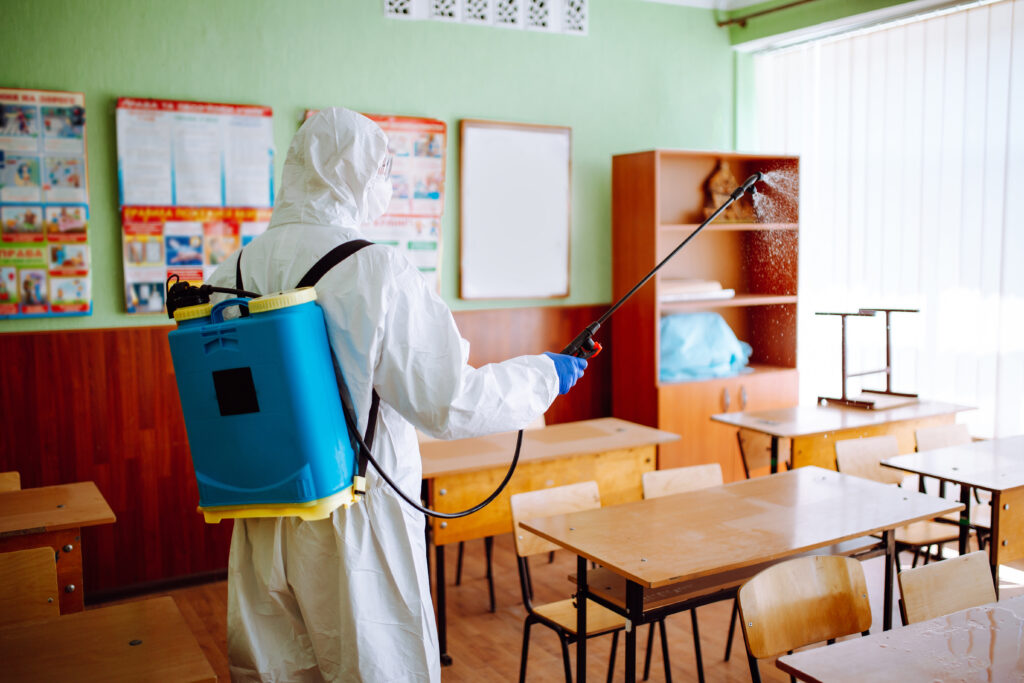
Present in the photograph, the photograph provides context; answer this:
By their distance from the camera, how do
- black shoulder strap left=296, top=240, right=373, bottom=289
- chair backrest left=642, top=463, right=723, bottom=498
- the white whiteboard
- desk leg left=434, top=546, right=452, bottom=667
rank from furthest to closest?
→ the white whiteboard
desk leg left=434, top=546, right=452, bottom=667
chair backrest left=642, top=463, right=723, bottom=498
black shoulder strap left=296, top=240, right=373, bottom=289

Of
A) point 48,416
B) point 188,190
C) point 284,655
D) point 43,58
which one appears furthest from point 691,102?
point 284,655

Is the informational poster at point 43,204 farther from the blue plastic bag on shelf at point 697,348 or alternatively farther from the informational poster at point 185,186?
the blue plastic bag on shelf at point 697,348

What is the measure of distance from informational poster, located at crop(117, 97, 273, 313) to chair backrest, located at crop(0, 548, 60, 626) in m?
1.85

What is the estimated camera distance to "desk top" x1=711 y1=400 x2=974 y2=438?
3.79m

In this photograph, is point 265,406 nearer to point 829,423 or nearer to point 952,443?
point 829,423

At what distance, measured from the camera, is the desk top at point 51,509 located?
2506 millimetres

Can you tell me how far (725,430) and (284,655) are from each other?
3.41 meters

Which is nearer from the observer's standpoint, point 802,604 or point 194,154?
point 802,604

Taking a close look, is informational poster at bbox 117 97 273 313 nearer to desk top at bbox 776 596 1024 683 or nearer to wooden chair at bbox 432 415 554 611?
wooden chair at bbox 432 415 554 611

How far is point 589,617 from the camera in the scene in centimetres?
270

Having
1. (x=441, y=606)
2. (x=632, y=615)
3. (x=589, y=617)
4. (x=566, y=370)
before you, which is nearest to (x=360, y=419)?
(x=566, y=370)

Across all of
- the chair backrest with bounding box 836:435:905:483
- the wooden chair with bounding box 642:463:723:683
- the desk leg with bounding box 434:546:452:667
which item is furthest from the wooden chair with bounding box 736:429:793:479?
the desk leg with bounding box 434:546:452:667

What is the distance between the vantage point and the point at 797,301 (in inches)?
199

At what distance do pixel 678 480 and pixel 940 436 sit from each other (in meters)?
1.42
